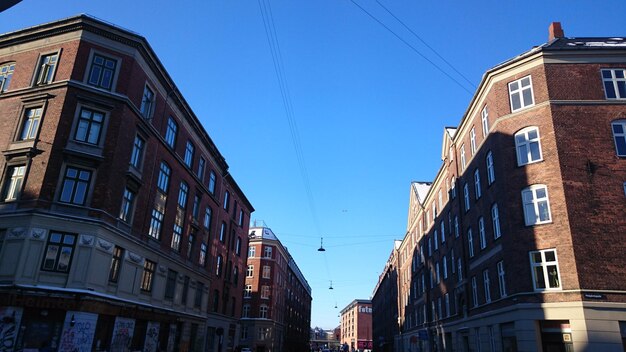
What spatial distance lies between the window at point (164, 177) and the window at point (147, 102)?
163 inches

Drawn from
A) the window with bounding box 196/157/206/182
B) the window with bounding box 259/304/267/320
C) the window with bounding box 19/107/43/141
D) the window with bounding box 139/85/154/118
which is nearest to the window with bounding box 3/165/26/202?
the window with bounding box 19/107/43/141

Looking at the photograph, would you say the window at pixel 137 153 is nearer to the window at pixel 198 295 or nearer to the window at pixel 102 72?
the window at pixel 102 72

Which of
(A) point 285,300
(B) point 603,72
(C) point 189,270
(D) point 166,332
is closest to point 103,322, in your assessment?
(D) point 166,332

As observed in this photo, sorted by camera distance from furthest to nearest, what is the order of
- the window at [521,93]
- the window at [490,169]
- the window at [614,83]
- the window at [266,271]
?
1. the window at [266,271]
2. the window at [490,169]
3. the window at [521,93]
4. the window at [614,83]

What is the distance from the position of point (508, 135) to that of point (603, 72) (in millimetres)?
6018

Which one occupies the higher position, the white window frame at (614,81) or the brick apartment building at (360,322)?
the white window frame at (614,81)

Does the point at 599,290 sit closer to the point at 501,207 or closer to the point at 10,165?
the point at 501,207

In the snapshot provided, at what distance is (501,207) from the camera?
23625 millimetres

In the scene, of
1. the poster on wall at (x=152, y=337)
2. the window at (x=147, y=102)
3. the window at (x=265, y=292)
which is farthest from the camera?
the window at (x=265, y=292)

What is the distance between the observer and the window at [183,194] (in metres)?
34.3

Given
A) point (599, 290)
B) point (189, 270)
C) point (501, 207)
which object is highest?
point (501, 207)

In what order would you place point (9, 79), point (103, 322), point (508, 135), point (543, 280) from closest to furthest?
point (543, 280)
point (103, 322)
point (508, 135)
point (9, 79)

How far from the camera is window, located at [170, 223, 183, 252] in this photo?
32.7 metres

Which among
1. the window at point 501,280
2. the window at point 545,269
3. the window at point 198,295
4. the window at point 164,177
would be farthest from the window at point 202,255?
the window at point 545,269
